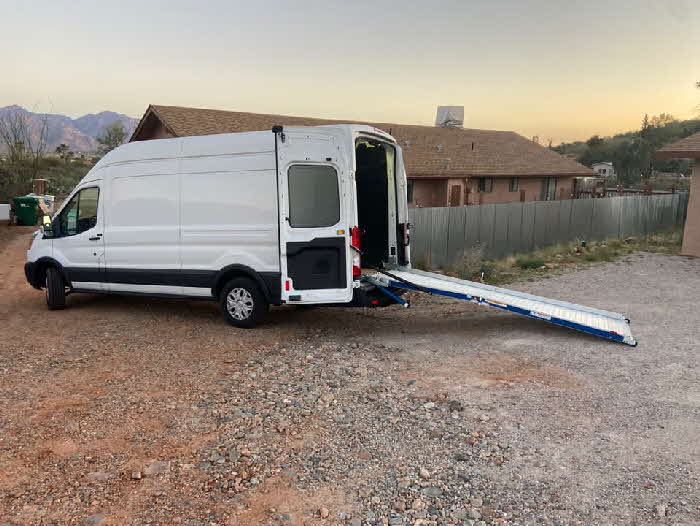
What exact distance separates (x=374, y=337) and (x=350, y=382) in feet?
6.00

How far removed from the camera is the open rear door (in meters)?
7.00

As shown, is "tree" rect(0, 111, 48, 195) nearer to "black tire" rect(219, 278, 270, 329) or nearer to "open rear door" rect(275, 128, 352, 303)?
"black tire" rect(219, 278, 270, 329)

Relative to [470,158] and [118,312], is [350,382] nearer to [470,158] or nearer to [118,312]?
[118,312]

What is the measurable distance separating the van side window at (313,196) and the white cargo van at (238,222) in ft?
0.04

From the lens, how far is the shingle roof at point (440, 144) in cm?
2027

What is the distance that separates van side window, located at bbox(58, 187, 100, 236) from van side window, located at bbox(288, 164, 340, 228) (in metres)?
3.57

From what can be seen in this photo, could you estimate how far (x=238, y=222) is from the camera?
7434 millimetres

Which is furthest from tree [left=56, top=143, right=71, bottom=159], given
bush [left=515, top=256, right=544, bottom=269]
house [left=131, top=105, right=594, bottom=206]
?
bush [left=515, top=256, right=544, bottom=269]

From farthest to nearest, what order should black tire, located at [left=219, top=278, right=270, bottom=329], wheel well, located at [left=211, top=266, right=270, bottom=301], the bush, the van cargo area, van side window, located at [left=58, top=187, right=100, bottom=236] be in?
1. the bush
2. van side window, located at [left=58, top=187, right=100, bottom=236]
3. the van cargo area
4. black tire, located at [left=219, top=278, right=270, bottom=329]
5. wheel well, located at [left=211, top=266, right=270, bottom=301]

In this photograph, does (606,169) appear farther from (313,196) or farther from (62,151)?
(313,196)

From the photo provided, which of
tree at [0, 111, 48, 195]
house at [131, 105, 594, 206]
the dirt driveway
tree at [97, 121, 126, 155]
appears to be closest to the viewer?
the dirt driveway

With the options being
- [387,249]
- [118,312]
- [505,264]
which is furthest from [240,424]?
[505,264]

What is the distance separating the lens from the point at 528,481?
13.0 feet

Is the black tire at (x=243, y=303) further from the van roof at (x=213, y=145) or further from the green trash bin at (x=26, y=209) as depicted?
the green trash bin at (x=26, y=209)
